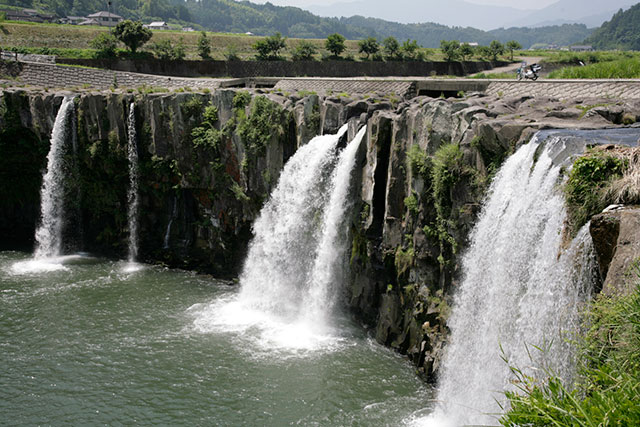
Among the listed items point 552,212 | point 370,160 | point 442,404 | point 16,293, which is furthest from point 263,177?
point 552,212

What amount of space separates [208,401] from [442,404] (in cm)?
682

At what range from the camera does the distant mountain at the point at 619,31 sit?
144500 millimetres

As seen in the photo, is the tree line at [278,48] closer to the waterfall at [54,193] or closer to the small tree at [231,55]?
the small tree at [231,55]

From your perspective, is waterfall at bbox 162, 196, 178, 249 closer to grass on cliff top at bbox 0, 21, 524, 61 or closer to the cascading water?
the cascading water

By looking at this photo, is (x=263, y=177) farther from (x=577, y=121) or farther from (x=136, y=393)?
(x=577, y=121)

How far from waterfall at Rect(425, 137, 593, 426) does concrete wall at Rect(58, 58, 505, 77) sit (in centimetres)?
3825

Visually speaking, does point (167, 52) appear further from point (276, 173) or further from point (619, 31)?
point (619, 31)

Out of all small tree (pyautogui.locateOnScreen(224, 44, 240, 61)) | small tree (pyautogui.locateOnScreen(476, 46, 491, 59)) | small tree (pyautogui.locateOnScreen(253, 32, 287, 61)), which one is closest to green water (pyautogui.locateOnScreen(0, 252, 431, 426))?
small tree (pyautogui.locateOnScreen(224, 44, 240, 61))

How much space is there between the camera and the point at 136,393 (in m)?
18.0

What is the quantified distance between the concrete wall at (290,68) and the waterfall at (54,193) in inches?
913

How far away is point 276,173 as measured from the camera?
86.5ft

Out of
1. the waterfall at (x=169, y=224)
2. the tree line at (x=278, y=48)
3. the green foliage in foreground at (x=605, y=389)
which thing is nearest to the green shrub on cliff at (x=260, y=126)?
the waterfall at (x=169, y=224)

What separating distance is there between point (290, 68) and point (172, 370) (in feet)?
127

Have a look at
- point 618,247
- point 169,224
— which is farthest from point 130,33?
point 618,247
